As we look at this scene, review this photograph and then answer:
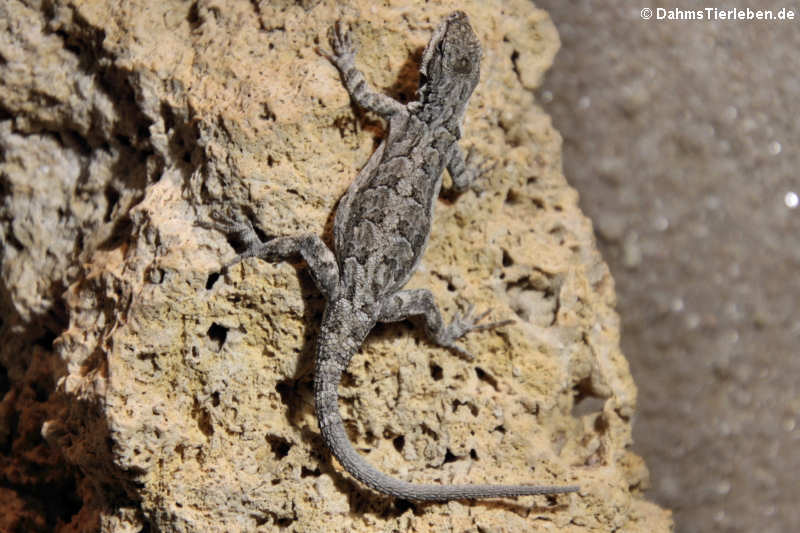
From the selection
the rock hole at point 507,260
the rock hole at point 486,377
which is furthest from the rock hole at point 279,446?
the rock hole at point 507,260

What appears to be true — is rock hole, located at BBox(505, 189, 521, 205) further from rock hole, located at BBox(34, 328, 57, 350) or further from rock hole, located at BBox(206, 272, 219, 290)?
rock hole, located at BBox(34, 328, 57, 350)

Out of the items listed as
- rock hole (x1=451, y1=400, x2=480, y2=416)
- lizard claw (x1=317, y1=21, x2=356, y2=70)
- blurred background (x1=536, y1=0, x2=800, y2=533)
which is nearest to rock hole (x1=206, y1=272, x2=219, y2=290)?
lizard claw (x1=317, y1=21, x2=356, y2=70)

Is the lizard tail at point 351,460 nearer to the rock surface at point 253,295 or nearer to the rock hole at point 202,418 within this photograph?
the rock surface at point 253,295

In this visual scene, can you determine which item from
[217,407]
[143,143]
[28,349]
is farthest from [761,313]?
[28,349]

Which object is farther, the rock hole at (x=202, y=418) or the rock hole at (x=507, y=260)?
the rock hole at (x=507, y=260)

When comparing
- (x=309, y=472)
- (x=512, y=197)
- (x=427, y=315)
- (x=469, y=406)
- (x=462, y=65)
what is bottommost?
(x=309, y=472)

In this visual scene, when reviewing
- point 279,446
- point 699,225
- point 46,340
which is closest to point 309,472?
point 279,446

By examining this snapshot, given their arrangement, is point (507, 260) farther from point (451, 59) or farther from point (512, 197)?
point (451, 59)
